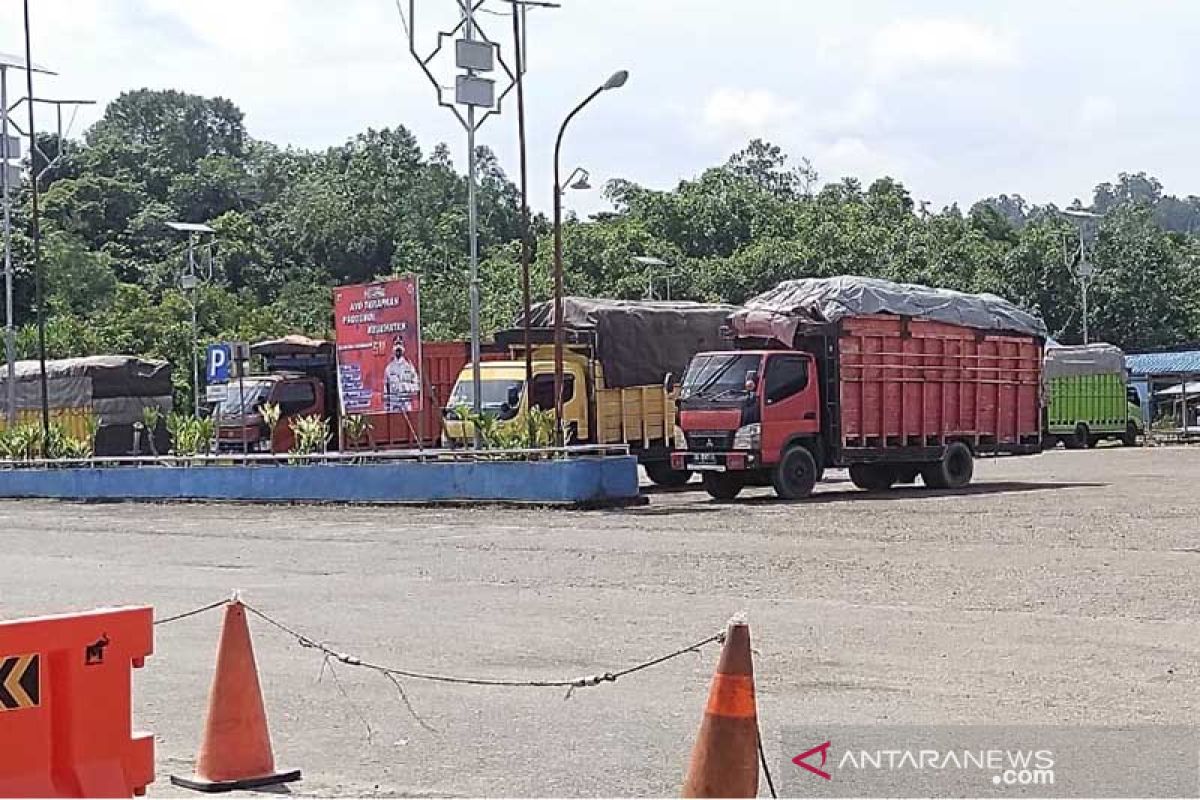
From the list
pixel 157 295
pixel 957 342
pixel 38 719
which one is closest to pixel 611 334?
pixel 957 342

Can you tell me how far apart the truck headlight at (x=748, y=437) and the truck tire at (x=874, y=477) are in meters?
3.78

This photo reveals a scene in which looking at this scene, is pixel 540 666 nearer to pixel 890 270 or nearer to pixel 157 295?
pixel 890 270

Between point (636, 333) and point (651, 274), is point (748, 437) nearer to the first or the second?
point (636, 333)

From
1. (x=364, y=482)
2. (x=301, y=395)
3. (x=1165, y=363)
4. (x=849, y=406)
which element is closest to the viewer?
(x=849, y=406)

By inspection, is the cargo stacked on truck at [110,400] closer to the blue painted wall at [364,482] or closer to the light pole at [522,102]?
the blue painted wall at [364,482]

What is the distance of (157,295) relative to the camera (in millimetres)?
80812

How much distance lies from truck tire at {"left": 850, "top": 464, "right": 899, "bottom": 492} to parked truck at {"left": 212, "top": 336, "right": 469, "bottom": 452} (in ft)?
31.0

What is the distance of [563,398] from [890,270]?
4213cm

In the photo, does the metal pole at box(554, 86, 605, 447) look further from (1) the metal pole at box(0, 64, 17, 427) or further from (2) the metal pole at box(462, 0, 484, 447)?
(1) the metal pole at box(0, 64, 17, 427)

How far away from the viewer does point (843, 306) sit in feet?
83.6

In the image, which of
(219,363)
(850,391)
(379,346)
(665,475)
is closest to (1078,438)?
(665,475)

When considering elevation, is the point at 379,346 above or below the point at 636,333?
below

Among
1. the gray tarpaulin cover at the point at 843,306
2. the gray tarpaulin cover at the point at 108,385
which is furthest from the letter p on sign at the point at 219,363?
the gray tarpaulin cover at the point at 843,306

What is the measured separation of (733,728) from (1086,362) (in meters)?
47.1
